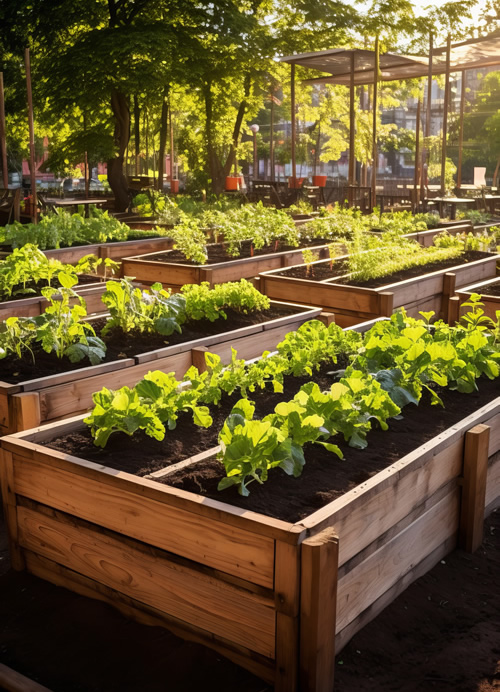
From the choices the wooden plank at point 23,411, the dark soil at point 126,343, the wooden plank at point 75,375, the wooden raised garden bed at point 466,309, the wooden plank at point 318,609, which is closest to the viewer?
the wooden plank at point 318,609

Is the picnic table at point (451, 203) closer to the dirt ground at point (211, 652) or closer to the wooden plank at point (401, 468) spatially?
the wooden plank at point (401, 468)

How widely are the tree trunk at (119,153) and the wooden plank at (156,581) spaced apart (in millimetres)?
15475

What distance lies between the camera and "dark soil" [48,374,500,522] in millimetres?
3043

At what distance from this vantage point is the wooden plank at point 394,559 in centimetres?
294

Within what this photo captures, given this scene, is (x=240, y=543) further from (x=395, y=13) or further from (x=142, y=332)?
(x=395, y=13)

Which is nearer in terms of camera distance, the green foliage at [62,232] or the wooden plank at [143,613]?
the wooden plank at [143,613]

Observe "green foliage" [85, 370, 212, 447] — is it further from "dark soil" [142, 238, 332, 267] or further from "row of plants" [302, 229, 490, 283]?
"dark soil" [142, 238, 332, 267]

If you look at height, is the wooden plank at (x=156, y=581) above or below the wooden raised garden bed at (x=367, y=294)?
below

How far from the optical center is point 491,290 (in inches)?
298

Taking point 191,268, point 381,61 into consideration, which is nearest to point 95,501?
point 191,268

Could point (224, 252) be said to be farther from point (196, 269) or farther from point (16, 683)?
point (16, 683)

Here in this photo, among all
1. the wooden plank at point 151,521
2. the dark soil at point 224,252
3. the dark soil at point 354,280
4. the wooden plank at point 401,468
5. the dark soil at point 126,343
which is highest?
the dark soil at point 224,252

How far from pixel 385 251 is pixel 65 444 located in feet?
18.2

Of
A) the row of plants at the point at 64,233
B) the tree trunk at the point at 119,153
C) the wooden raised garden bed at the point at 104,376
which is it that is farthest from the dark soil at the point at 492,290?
the tree trunk at the point at 119,153
